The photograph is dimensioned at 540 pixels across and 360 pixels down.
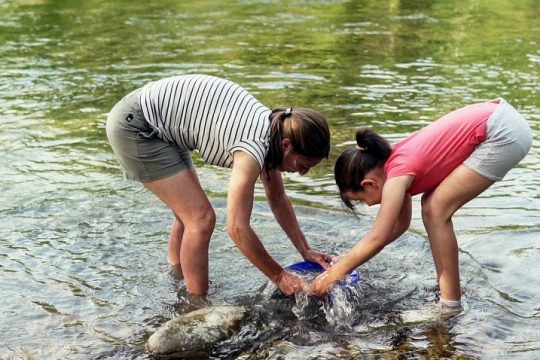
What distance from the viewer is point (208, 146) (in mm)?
4691

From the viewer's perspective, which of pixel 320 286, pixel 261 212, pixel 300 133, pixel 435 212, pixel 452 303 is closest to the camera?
pixel 300 133

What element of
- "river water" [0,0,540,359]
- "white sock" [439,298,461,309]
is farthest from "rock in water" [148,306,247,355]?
"white sock" [439,298,461,309]

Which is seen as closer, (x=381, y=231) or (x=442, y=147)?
(x=381, y=231)

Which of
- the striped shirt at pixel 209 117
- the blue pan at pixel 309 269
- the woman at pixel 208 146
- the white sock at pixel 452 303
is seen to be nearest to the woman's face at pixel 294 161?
the woman at pixel 208 146

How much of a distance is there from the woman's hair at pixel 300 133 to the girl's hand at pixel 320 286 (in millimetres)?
741

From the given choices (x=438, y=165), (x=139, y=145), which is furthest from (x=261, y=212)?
(x=438, y=165)

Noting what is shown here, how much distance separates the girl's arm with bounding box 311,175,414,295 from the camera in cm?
442

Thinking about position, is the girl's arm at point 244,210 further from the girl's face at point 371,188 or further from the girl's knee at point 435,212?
the girl's knee at point 435,212

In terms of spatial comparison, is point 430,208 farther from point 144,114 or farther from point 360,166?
Answer: point 144,114

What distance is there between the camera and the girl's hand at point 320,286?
4730 mm

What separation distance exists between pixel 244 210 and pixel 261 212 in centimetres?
222

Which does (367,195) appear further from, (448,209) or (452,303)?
(452,303)

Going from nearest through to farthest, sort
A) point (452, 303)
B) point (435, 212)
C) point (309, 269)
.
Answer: point (435, 212) < point (452, 303) < point (309, 269)

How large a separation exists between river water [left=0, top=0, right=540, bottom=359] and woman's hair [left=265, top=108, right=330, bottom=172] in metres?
1.06
